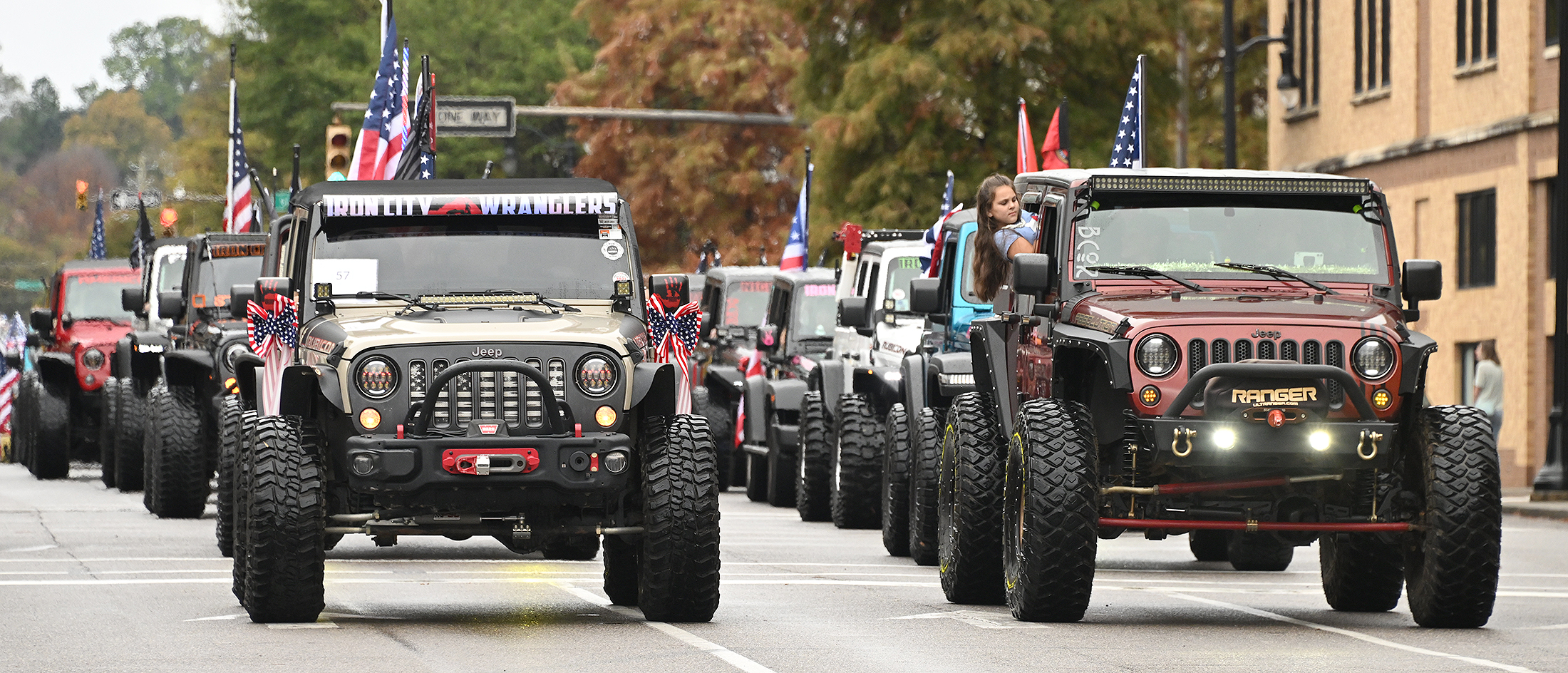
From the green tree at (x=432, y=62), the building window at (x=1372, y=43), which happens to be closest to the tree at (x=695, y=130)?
the green tree at (x=432, y=62)

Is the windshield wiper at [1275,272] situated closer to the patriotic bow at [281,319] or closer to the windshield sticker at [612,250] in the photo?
the windshield sticker at [612,250]

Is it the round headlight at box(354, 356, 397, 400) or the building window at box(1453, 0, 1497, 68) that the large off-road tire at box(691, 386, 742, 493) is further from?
the round headlight at box(354, 356, 397, 400)

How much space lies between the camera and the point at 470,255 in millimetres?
15000

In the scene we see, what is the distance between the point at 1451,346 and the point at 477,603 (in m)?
26.6

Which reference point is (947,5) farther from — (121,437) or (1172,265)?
(1172,265)

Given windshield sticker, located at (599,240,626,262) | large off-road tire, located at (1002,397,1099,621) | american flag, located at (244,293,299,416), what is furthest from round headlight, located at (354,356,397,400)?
large off-road tire, located at (1002,397,1099,621)

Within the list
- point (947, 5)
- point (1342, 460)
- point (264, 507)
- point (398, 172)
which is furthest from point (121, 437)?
point (947, 5)

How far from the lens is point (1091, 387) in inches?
554

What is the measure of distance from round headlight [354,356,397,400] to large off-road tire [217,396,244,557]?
16.4ft

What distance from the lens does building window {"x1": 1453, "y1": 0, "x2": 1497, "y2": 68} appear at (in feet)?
125

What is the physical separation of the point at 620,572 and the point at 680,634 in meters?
1.56

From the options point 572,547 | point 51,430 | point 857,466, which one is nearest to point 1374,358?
point 572,547

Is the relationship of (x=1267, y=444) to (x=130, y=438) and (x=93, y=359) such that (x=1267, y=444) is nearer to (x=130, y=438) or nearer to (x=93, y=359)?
(x=130, y=438)

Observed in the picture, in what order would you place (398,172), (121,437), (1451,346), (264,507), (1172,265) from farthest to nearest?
1. (1451,346)
2. (121,437)
3. (398,172)
4. (1172,265)
5. (264,507)
